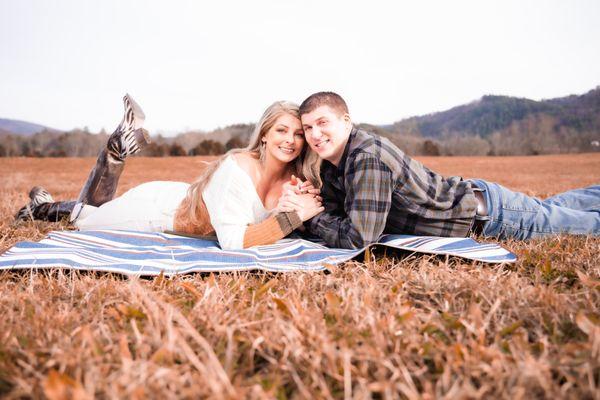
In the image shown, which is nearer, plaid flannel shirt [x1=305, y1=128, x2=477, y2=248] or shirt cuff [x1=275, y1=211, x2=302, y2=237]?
plaid flannel shirt [x1=305, y1=128, x2=477, y2=248]

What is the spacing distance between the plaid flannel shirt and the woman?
233 millimetres

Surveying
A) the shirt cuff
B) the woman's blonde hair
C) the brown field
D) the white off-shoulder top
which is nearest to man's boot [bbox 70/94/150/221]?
the woman's blonde hair

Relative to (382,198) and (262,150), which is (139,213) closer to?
(262,150)

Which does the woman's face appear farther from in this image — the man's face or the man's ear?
the man's ear

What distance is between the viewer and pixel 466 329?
173cm

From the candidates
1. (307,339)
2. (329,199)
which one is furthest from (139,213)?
(307,339)

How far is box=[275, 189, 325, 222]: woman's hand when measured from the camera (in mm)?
3527

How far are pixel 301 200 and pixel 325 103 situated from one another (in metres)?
0.82

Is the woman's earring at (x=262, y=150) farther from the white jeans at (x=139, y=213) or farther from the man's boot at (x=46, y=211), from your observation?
the man's boot at (x=46, y=211)

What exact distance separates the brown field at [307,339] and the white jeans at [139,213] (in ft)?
5.89

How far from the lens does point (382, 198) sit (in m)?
3.05

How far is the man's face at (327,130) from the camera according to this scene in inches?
129

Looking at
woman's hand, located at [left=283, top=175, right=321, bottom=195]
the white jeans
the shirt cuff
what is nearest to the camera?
the shirt cuff

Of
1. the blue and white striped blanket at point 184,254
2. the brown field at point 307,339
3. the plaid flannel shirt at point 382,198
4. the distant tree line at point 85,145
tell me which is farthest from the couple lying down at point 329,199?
the distant tree line at point 85,145
